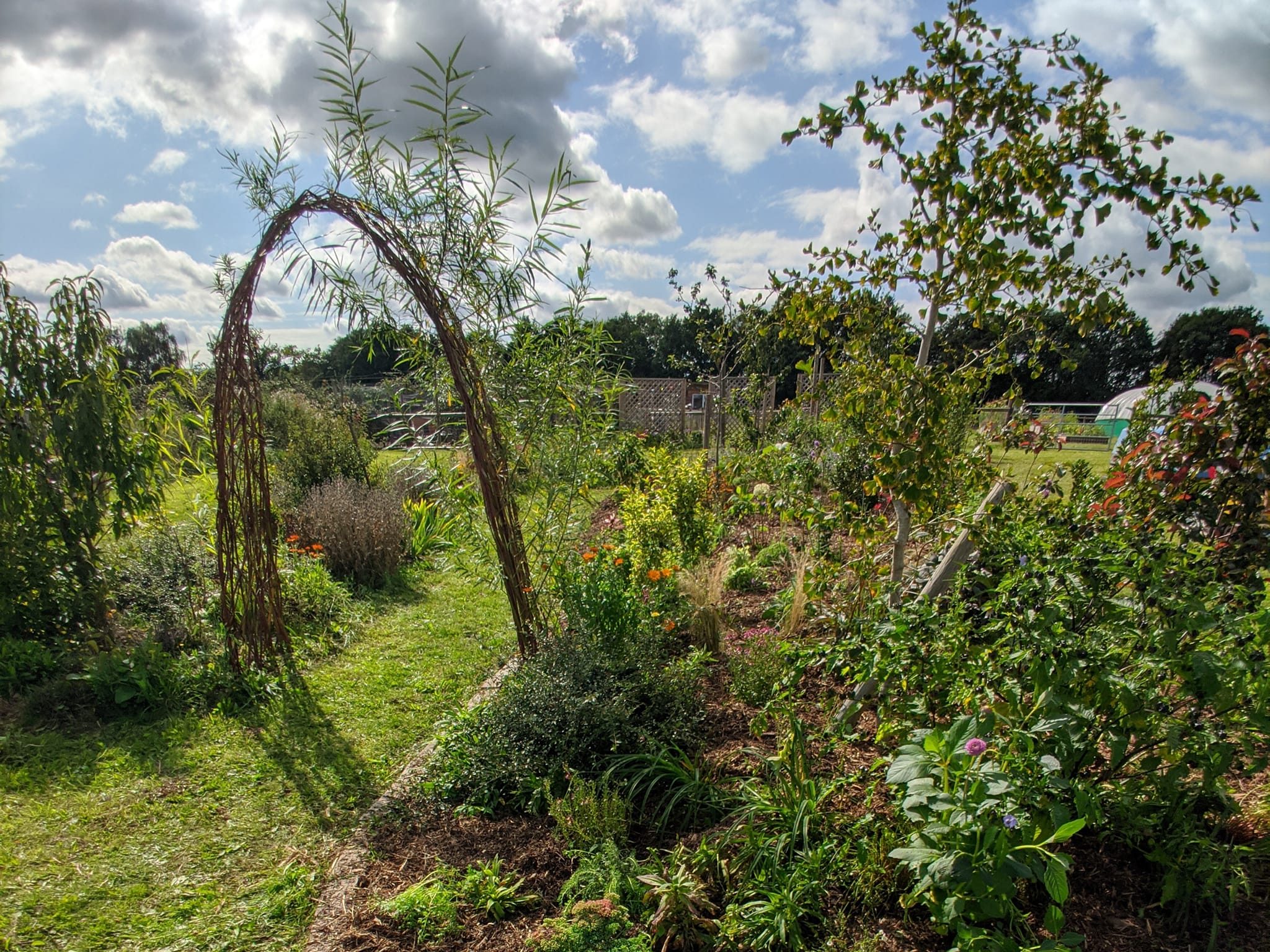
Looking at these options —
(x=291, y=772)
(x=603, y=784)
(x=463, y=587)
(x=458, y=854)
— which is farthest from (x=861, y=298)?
(x=463, y=587)

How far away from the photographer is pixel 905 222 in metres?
2.73

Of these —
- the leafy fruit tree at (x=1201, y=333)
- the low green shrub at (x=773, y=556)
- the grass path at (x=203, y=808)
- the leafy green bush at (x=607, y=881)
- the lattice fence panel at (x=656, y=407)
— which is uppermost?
the leafy fruit tree at (x=1201, y=333)

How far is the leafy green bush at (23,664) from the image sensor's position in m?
3.53

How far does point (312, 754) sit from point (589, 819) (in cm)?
169

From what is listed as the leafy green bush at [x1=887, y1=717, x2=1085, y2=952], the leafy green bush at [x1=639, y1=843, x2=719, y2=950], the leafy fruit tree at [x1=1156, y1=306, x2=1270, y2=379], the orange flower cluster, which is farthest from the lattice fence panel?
the leafy fruit tree at [x1=1156, y1=306, x2=1270, y2=379]

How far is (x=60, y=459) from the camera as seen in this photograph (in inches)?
150

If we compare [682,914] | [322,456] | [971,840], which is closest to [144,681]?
[682,914]

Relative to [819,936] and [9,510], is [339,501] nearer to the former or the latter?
[9,510]

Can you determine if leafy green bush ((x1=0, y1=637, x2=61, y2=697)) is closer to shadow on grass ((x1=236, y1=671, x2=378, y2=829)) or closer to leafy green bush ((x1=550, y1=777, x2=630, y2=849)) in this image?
shadow on grass ((x1=236, y1=671, x2=378, y2=829))

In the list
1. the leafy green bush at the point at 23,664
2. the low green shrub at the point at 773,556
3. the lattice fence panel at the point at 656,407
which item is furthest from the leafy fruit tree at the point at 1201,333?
the leafy green bush at the point at 23,664

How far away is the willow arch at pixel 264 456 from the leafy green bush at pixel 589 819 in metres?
1.38

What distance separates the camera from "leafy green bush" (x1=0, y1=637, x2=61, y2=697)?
3529 millimetres

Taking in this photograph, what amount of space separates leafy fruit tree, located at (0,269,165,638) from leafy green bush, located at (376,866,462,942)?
3226mm

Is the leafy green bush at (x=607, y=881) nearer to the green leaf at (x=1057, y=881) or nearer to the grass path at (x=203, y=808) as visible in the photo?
the grass path at (x=203, y=808)
